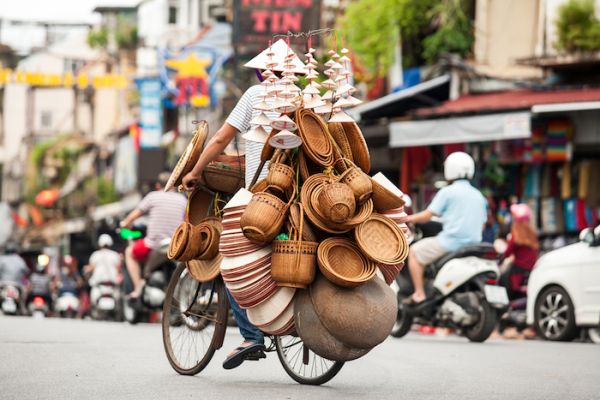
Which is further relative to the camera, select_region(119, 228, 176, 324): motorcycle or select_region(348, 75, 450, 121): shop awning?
select_region(348, 75, 450, 121): shop awning

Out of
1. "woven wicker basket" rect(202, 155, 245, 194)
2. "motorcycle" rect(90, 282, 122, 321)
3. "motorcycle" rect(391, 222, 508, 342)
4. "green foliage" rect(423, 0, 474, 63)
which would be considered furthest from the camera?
"green foliage" rect(423, 0, 474, 63)

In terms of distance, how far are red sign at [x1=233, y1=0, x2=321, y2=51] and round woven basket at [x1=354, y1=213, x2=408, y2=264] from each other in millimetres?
20932

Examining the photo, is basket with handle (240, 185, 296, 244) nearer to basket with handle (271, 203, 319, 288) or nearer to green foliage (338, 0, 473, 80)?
basket with handle (271, 203, 319, 288)

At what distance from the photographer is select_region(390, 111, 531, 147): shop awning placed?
20.0m

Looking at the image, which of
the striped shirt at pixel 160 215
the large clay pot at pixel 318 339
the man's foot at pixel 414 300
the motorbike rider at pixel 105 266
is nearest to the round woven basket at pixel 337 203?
the large clay pot at pixel 318 339

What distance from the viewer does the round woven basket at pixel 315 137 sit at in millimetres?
7594

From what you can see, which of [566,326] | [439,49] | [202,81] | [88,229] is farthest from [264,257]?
[88,229]

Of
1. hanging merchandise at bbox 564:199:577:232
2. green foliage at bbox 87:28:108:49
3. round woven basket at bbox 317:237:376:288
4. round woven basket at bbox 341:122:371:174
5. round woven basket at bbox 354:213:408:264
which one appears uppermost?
green foliage at bbox 87:28:108:49

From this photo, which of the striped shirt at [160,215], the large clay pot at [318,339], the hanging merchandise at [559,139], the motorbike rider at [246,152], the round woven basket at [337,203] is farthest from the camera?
the hanging merchandise at [559,139]

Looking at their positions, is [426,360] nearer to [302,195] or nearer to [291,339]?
[291,339]

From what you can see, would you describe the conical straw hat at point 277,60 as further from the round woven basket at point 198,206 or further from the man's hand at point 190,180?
the round woven basket at point 198,206

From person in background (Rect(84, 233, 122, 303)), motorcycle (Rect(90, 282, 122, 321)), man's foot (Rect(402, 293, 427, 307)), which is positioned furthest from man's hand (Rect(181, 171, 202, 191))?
person in background (Rect(84, 233, 122, 303))

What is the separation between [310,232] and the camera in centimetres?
757

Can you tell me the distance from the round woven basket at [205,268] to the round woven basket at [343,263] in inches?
42.9
